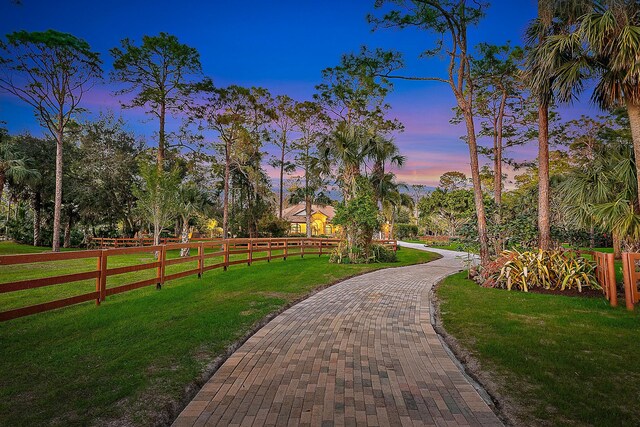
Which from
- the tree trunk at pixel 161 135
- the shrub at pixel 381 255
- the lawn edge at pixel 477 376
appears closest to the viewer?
the lawn edge at pixel 477 376

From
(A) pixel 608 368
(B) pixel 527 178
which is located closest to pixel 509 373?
(A) pixel 608 368

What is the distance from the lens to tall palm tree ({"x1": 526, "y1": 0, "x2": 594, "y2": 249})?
29.7 feet

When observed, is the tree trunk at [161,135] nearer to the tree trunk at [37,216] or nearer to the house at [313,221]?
the tree trunk at [37,216]

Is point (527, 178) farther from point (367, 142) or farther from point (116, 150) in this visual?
point (116, 150)

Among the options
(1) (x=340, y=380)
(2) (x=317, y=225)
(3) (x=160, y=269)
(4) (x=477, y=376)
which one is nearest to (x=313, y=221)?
(2) (x=317, y=225)

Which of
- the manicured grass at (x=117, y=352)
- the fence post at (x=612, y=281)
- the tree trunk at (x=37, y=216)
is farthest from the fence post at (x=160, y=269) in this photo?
the tree trunk at (x=37, y=216)

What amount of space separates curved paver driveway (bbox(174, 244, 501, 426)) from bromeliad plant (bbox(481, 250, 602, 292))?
4.32 meters

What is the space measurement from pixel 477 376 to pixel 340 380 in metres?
1.50

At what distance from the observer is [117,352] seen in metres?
4.17

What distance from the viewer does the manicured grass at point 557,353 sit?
2.95 m

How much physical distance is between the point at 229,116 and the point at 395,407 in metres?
28.2

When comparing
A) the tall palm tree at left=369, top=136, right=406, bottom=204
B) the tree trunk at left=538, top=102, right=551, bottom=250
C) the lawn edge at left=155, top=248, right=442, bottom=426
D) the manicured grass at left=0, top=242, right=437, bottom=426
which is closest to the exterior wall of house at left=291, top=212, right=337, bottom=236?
the tall palm tree at left=369, top=136, right=406, bottom=204

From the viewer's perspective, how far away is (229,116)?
92.5 ft

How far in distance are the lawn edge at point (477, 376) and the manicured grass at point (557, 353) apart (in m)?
0.07
